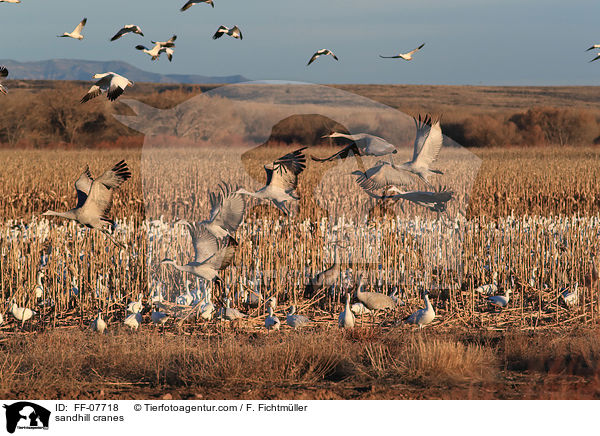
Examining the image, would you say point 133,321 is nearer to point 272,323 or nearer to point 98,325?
point 98,325

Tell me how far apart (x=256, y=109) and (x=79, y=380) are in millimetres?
9754

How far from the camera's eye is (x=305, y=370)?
20.2ft

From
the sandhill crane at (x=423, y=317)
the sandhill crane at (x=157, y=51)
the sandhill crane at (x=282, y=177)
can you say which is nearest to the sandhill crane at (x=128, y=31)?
the sandhill crane at (x=157, y=51)

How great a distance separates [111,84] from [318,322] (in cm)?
368

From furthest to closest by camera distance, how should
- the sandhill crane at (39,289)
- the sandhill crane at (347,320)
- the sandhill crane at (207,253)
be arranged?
the sandhill crane at (39,289)
the sandhill crane at (207,253)
the sandhill crane at (347,320)

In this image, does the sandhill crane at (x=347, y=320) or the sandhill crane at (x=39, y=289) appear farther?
the sandhill crane at (x=39, y=289)

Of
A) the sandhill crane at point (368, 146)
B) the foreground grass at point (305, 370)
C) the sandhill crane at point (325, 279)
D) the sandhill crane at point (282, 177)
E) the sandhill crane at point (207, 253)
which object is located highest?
the sandhill crane at point (368, 146)

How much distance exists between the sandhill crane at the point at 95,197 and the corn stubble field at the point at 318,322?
28.2 inches

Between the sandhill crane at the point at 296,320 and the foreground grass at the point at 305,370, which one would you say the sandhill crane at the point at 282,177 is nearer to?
the sandhill crane at the point at 296,320

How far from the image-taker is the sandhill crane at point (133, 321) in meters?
7.57

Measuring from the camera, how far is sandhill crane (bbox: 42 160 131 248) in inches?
317

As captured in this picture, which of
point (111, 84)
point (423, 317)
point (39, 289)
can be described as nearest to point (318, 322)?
point (423, 317)
